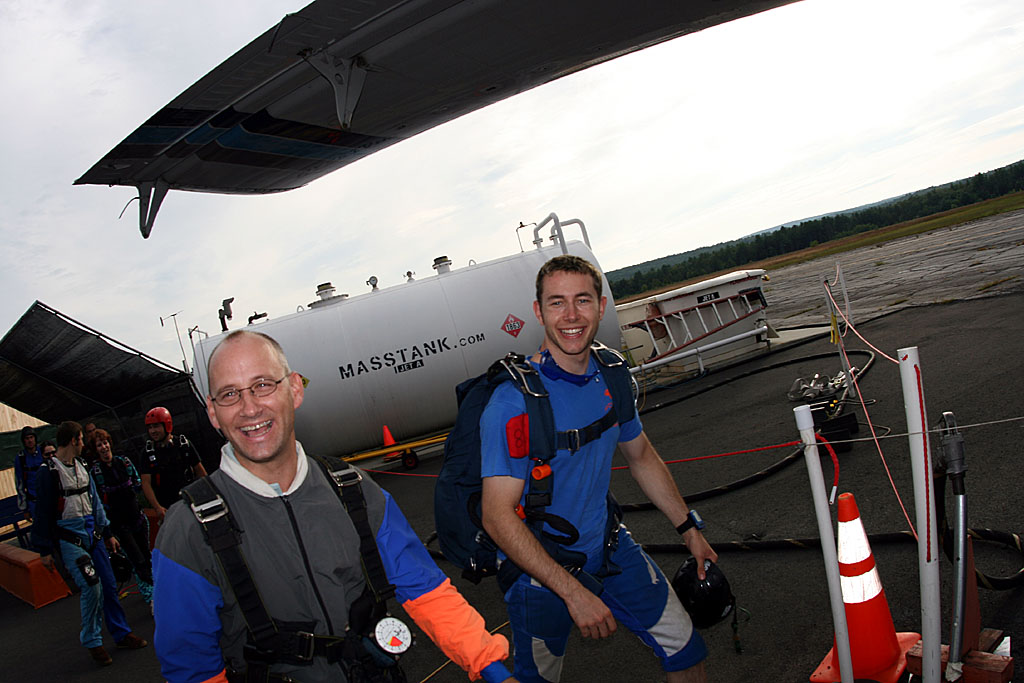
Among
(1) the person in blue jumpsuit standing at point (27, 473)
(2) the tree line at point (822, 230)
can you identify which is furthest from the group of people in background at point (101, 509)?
(2) the tree line at point (822, 230)

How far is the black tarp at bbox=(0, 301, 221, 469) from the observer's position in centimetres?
1152

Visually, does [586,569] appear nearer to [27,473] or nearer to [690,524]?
[690,524]

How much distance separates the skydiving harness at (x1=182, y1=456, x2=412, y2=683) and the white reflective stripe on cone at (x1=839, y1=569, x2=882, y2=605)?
204 cm

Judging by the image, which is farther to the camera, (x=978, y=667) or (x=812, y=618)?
(x=812, y=618)

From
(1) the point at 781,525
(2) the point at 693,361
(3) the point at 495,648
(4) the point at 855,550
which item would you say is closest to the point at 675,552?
(1) the point at 781,525

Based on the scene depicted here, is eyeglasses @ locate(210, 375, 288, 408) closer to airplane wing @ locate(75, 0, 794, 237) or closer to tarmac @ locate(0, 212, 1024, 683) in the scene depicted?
tarmac @ locate(0, 212, 1024, 683)

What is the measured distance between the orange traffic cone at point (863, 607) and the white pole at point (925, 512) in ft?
0.95

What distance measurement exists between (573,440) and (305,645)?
137cm

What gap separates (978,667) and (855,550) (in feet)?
2.20

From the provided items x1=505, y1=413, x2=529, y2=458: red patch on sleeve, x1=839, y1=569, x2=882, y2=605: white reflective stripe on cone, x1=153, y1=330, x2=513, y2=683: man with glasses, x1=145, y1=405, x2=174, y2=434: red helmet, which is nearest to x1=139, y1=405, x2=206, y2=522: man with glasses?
x1=145, y1=405, x2=174, y2=434: red helmet

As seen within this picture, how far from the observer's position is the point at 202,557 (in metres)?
1.93

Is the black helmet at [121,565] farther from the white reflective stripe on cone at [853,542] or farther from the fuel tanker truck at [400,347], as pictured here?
the white reflective stripe on cone at [853,542]

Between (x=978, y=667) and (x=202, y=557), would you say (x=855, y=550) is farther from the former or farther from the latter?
(x=202, y=557)

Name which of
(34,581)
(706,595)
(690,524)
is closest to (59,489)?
(34,581)
